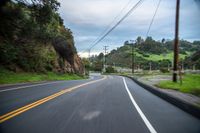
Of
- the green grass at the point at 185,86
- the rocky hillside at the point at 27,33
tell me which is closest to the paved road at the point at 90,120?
the green grass at the point at 185,86

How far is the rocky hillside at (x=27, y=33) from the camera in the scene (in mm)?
26031

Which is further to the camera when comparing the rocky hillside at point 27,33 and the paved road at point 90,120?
the rocky hillside at point 27,33

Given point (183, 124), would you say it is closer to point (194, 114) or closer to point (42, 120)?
point (194, 114)

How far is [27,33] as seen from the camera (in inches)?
1361

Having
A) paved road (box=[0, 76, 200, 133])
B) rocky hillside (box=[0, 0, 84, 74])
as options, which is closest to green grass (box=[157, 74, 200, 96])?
paved road (box=[0, 76, 200, 133])

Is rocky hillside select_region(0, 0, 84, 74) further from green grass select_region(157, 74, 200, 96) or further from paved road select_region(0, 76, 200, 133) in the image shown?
paved road select_region(0, 76, 200, 133)

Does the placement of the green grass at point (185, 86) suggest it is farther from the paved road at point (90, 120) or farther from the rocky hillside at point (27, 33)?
the rocky hillside at point (27, 33)

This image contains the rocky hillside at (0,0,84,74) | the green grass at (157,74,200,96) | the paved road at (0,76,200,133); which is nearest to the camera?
the paved road at (0,76,200,133)

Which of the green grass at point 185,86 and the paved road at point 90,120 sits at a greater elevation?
the green grass at point 185,86

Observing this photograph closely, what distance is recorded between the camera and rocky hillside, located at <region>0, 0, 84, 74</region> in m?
26.0

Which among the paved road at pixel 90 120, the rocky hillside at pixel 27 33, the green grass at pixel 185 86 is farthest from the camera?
the rocky hillside at pixel 27 33

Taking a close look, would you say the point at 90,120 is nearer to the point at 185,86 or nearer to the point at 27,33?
the point at 185,86

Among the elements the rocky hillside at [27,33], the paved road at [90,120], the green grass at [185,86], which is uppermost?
the rocky hillside at [27,33]

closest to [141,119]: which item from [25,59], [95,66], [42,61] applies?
[25,59]
